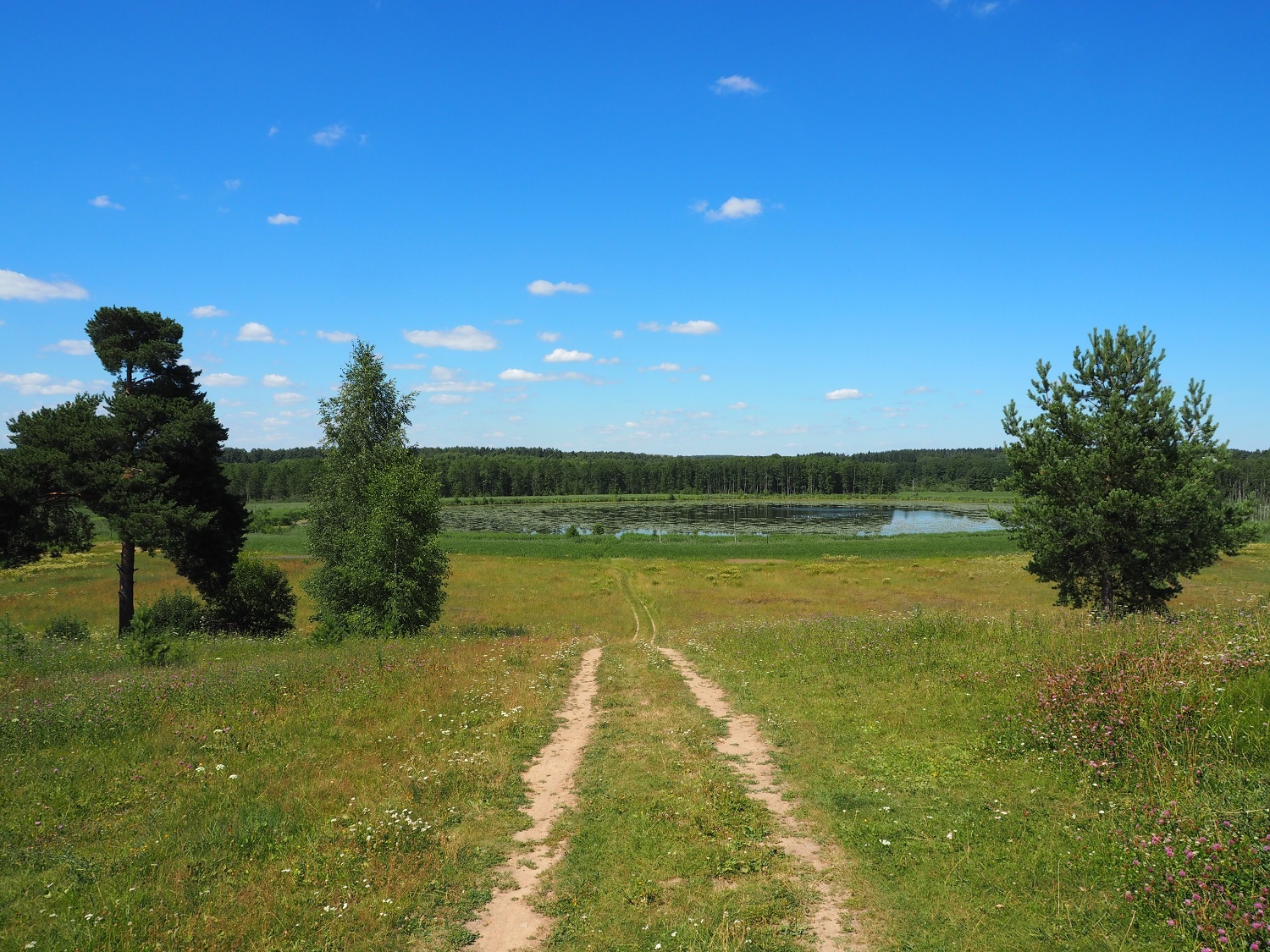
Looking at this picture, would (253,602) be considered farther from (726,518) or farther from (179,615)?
(726,518)

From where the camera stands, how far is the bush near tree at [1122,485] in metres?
18.1

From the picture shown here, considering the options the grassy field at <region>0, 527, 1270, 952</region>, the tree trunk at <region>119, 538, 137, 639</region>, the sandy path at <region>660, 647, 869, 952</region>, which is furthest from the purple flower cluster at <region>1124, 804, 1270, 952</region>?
the tree trunk at <region>119, 538, 137, 639</region>

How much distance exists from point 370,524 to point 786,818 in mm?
20293

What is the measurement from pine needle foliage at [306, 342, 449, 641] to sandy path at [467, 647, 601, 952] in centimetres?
1262

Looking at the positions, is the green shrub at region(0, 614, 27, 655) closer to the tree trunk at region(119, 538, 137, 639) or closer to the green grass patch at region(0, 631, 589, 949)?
the tree trunk at region(119, 538, 137, 639)

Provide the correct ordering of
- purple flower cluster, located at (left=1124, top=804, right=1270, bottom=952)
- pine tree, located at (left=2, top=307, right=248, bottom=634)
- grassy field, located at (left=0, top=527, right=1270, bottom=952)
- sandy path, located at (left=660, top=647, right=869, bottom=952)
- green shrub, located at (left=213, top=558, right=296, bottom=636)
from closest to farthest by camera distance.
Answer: purple flower cluster, located at (left=1124, top=804, right=1270, bottom=952)
sandy path, located at (left=660, top=647, right=869, bottom=952)
grassy field, located at (left=0, top=527, right=1270, bottom=952)
pine tree, located at (left=2, top=307, right=248, bottom=634)
green shrub, located at (left=213, top=558, right=296, bottom=636)

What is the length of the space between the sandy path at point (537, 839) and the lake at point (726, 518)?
83784 mm

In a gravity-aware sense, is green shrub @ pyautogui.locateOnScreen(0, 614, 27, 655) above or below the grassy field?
below

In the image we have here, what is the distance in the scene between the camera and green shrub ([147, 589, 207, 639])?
26.5 metres

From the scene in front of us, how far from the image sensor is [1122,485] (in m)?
18.9

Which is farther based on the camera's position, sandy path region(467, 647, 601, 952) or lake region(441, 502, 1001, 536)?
lake region(441, 502, 1001, 536)

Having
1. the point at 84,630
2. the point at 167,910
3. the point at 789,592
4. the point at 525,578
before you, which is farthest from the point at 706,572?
the point at 167,910

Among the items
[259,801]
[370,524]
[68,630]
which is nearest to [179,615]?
[68,630]

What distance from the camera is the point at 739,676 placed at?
1535 centimetres
